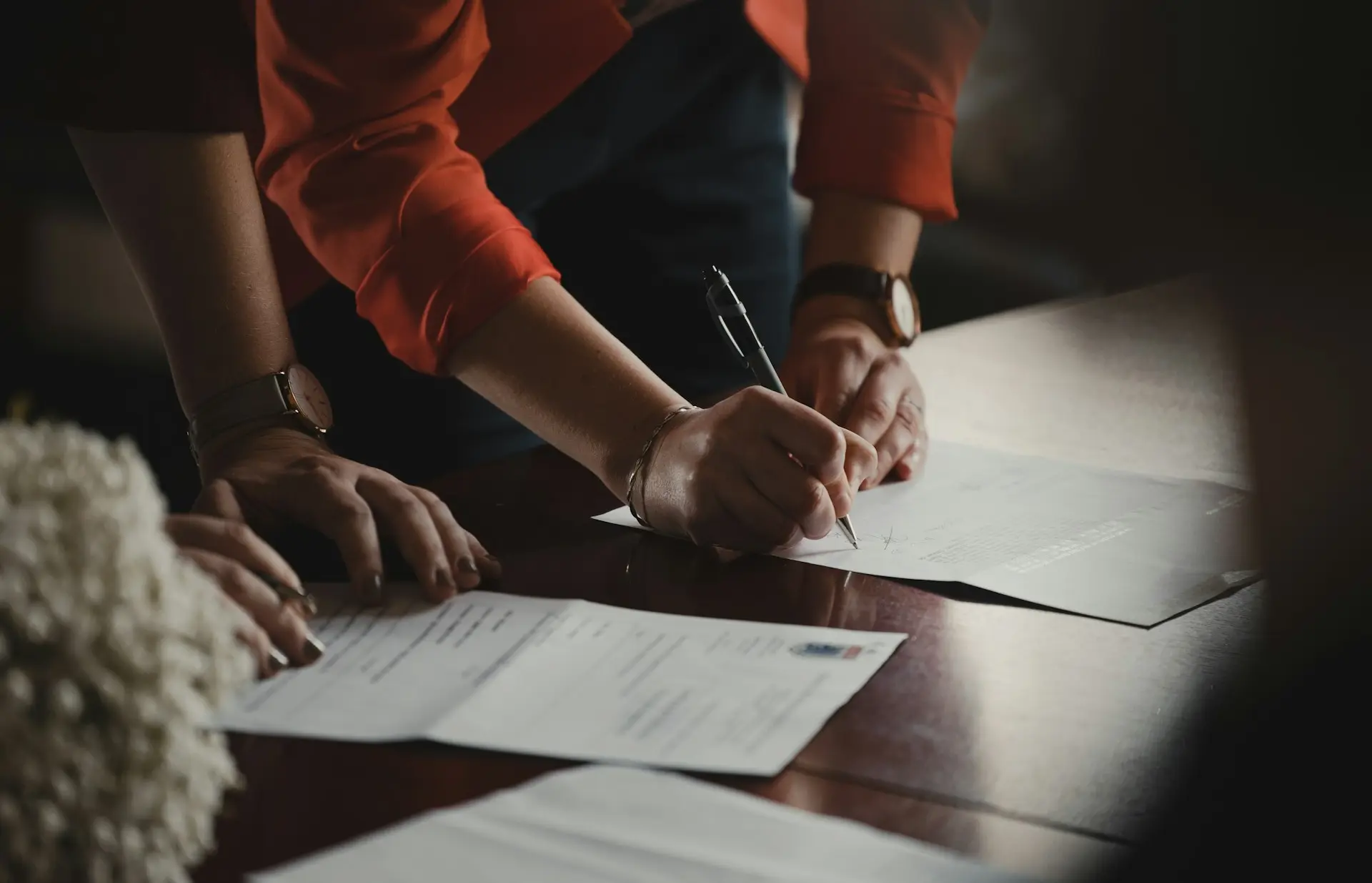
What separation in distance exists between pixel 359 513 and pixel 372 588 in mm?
54

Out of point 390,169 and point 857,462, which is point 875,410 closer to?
point 857,462

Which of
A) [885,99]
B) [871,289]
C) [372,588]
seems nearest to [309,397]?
[372,588]

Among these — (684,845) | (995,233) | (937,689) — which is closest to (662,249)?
(937,689)

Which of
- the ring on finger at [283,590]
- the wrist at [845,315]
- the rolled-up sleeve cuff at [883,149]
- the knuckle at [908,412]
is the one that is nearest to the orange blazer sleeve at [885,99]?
the rolled-up sleeve cuff at [883,149]

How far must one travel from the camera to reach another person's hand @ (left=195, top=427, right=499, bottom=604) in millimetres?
879

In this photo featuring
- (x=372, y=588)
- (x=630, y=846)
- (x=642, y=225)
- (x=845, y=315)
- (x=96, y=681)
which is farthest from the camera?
(x=642, y=225)

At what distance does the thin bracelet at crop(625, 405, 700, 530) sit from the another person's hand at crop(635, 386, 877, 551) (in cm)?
2

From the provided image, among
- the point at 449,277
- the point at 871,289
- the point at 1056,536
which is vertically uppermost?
the point at 449,277

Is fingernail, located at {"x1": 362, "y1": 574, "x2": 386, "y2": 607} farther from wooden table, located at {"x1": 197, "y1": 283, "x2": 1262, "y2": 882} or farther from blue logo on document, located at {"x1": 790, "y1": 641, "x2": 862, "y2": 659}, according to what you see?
blue logo on document, located at {"x1": 790, "y1": 641, "x2": 862, "y2": 659}

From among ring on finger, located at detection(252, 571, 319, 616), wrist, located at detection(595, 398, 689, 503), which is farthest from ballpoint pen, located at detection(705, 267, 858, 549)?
ring on finger, located at detection(252, 571, 319, 616)

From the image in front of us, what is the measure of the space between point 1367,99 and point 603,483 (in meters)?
0.73

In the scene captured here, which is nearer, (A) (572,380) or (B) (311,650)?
(B) (311,650)

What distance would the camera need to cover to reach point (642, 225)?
58.0 inches

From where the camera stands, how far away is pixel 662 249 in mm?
1480
